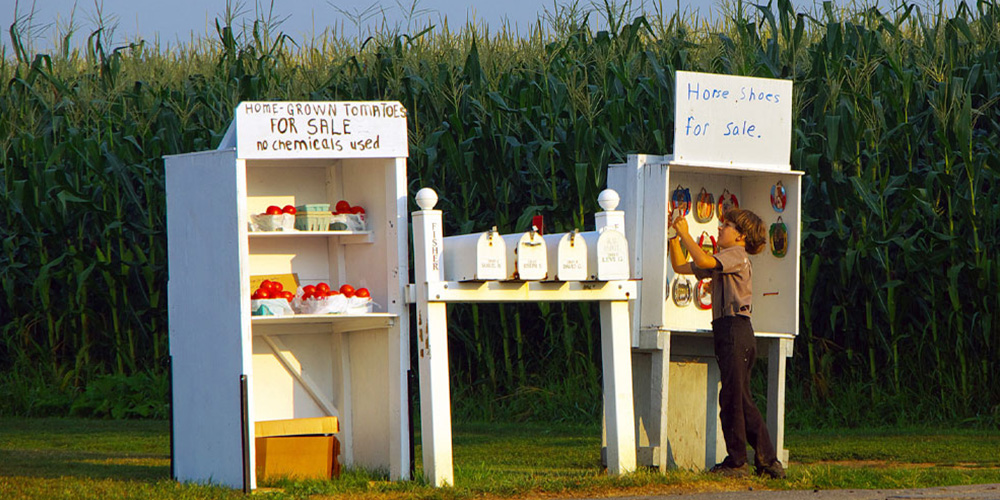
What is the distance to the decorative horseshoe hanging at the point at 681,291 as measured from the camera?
900 centimetres

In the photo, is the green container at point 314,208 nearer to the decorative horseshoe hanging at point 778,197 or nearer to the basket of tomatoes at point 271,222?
the basket of tomatoes at point 271,222

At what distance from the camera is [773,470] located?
8.04m

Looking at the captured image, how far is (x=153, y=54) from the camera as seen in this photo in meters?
16.2

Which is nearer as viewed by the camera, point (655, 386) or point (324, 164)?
point (655, 386)

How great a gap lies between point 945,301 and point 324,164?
220 inches

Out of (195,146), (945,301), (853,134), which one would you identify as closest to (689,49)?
(853,134)

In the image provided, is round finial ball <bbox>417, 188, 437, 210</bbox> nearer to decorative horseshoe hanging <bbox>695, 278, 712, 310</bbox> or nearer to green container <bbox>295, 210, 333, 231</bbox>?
green container <bbox>295, 210, 333, 231</bbox>

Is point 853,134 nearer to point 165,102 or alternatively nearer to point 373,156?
point 373,156

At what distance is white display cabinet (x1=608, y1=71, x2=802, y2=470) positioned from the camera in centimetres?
834

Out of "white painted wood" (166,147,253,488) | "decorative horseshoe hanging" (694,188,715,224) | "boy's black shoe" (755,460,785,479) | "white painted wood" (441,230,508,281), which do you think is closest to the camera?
"white painted wood" (441,230,508,281)

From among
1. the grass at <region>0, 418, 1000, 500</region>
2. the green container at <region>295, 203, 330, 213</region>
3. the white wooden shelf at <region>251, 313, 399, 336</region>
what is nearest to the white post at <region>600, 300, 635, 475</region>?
the grass at <region>0, 418, 1000, 500</region>

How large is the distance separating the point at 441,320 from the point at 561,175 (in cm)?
489

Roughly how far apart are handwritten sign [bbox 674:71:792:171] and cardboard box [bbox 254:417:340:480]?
9.40 ft

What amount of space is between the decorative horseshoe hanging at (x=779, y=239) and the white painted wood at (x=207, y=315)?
3645mm
